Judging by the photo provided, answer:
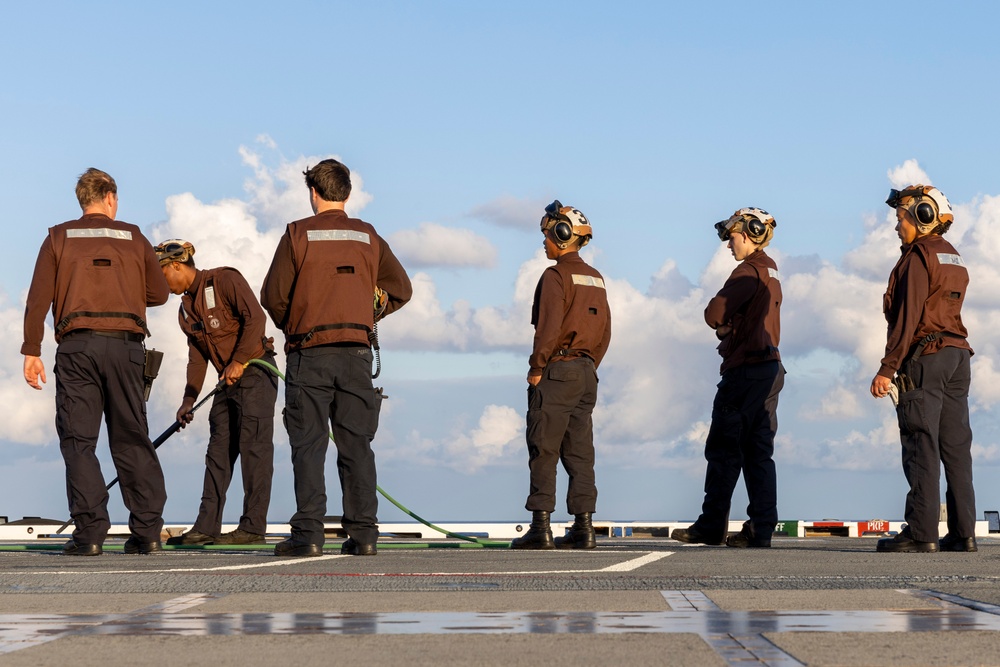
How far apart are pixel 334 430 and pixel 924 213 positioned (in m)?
4.04

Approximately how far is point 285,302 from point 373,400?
2.42ft

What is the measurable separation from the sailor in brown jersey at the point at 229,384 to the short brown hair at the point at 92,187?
5.67 ft

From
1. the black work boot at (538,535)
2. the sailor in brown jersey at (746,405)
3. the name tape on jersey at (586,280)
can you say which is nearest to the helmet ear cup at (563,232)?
the name tape on jersey at (586,280)

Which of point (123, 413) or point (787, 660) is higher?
point (123, 413)

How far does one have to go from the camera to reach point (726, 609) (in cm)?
408

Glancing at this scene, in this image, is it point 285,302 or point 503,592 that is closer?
point 503,592

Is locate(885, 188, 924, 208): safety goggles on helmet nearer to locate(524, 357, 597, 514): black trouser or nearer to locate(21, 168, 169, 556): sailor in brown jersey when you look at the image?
locate(524, 357, 597, 514): black trouser

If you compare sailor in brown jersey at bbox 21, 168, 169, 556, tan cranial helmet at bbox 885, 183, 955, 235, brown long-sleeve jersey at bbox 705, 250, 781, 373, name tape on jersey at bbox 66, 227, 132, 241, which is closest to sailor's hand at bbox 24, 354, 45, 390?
sailor in brown jersey at bbox 21, 168, 169, 556

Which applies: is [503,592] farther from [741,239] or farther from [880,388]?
[741,239]

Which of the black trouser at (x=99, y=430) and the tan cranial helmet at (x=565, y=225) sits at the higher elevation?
the tan cranial helmet at (x=565, y=225)

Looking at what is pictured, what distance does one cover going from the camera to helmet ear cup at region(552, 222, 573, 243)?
10.1 m

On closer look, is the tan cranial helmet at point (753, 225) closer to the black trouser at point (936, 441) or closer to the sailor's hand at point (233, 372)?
the black trouser at point (936, 441)

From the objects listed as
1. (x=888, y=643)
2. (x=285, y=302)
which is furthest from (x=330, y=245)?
(x=888, y=643)

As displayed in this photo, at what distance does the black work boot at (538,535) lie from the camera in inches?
384
